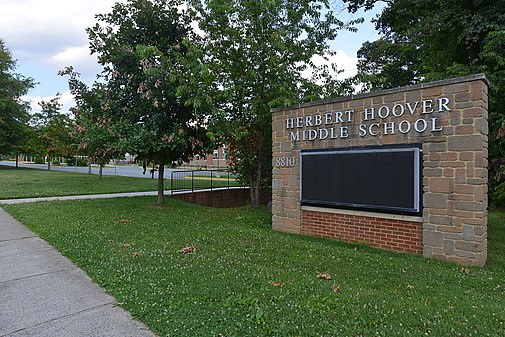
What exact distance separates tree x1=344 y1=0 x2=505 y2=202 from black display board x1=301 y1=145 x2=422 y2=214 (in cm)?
373

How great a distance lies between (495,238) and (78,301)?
7853 mm

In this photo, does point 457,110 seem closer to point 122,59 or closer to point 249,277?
point 249,277

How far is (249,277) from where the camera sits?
13.6 feet

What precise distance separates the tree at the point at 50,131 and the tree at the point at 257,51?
16.2 m

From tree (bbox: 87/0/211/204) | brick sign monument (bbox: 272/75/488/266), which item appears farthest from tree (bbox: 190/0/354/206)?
brick sign monument (bbox: 272/75/488/266)

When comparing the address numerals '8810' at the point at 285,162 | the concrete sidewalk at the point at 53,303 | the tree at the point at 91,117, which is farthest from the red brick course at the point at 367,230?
the tree at the point at 91,117

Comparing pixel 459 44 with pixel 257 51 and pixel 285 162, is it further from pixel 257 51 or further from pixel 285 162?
pixel 285 162

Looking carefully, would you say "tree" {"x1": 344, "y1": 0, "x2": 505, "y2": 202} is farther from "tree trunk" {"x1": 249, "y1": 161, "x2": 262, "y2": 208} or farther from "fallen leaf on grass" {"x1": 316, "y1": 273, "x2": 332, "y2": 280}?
"fallen leaf on grass" {"x1": 316, "y1": 273, "x2": 332, "y2": 280}

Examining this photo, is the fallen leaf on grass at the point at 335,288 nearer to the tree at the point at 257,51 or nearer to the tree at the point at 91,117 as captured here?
the tree at the point at 257,51

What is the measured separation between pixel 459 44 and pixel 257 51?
8.48m

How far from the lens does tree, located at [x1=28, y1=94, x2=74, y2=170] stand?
2444 centimetres

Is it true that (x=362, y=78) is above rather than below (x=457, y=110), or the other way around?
above

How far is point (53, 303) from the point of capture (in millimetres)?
3510

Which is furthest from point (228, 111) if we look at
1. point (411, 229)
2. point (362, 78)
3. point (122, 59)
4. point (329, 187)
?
point (411, 229)
